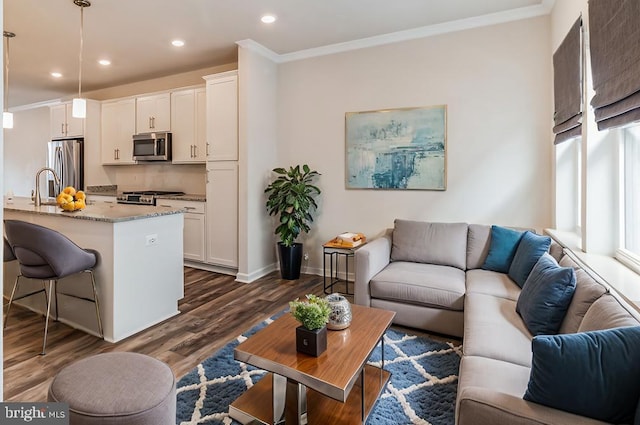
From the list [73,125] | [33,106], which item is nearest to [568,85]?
[73,125]

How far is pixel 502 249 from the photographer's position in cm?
300

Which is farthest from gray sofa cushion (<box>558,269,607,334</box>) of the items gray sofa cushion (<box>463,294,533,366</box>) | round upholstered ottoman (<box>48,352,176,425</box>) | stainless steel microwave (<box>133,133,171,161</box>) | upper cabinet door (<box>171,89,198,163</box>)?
stainless steel microwave (<box>133,133,171,161</box>)

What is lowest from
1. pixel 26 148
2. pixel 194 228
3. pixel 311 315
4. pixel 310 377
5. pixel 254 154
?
pixel 310 377

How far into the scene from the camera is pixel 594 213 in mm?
2344

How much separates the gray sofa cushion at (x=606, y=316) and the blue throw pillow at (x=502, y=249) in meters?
1.48

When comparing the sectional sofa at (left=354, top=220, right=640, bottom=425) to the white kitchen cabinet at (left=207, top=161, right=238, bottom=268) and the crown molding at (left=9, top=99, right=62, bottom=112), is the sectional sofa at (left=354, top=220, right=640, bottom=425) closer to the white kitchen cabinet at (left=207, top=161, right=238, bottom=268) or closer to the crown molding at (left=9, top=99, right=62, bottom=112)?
the white kitchen cabinet at (left=207, top=161, right=238, bottom=268)

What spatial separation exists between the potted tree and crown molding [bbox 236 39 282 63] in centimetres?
141

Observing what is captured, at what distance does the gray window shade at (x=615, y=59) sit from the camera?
60.1 inches

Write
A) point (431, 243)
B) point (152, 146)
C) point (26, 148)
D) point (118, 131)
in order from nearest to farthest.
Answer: point (431, 243) → point (152, 146) → point (118, 131) → point (26, 148)

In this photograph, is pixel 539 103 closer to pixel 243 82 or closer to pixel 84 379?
pixel 243 82

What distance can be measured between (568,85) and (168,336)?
359 cm

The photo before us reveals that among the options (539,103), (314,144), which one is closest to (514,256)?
(539,103)

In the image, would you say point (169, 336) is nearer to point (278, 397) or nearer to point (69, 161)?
point (278, 397)

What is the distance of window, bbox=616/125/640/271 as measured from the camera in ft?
6.96
